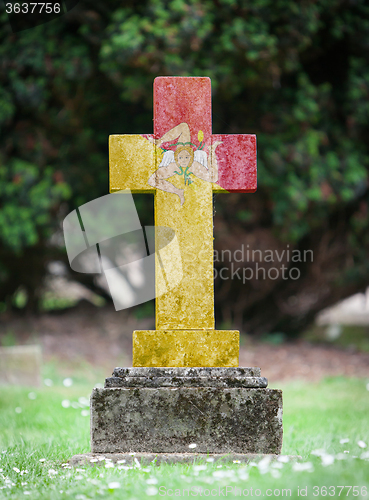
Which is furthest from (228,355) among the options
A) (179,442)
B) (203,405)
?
(179,442)

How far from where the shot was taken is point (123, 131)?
705cm

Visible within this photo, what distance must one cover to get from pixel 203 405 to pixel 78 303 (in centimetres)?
683

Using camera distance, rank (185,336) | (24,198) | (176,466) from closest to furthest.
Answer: (176,466) → (185,336) → (24,198)

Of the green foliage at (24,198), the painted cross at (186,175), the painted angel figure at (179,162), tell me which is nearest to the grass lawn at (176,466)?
the painted cross at (186,175)

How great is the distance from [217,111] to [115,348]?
13.1 ft

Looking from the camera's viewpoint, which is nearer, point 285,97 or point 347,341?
point 285,97

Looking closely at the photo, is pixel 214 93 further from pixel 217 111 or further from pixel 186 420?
pixel 186 420

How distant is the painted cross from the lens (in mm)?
2752

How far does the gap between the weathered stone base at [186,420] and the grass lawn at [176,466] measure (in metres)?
0.14

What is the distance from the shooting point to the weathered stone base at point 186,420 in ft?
8.06

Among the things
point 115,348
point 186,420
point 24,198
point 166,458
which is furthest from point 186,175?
point 115,348

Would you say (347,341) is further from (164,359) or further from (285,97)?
(164,359)

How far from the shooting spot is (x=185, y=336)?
2689 millimetres

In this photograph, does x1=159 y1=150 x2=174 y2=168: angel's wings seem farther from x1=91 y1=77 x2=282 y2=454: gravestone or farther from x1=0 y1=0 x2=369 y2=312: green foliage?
x1=0 y1=0 x2=369 y2=312: green foliage
